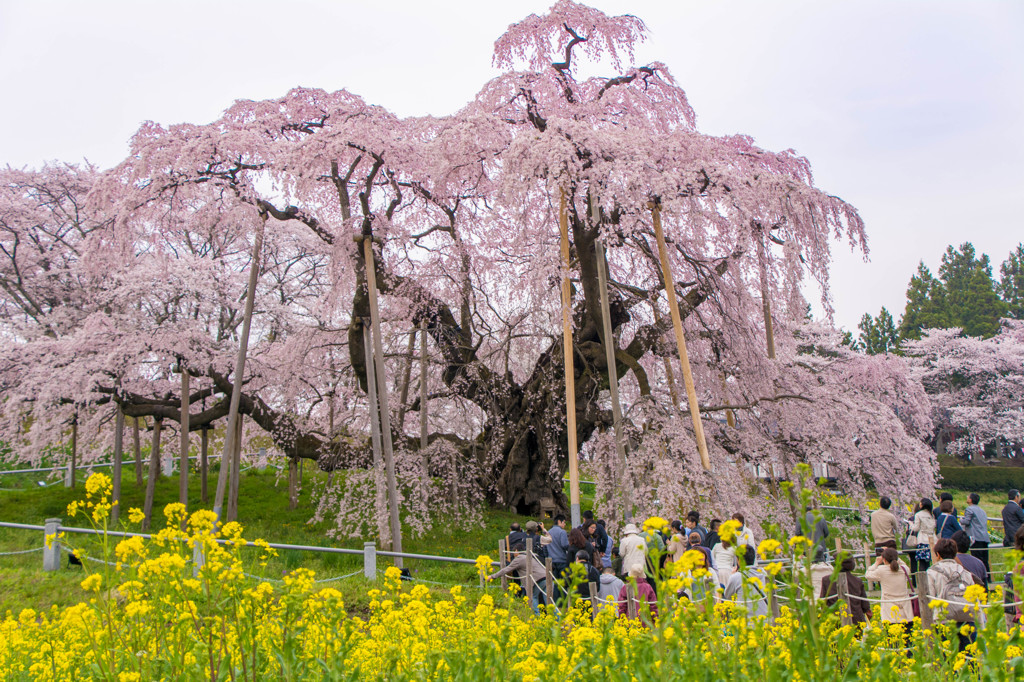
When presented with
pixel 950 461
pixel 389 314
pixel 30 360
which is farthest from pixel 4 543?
pixel 950 461

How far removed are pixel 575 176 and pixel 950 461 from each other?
30918 mm

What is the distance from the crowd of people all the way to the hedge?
73.0 ft

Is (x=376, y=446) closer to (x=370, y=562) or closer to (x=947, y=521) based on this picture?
(x=370, y=562)

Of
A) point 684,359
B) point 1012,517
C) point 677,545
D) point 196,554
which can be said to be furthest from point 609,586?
point 1012,517

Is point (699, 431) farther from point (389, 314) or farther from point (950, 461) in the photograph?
point (950, 461)

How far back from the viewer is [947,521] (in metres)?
7.79

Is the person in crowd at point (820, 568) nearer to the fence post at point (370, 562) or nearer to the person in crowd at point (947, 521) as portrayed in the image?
the person in crowd at point (947, 521)

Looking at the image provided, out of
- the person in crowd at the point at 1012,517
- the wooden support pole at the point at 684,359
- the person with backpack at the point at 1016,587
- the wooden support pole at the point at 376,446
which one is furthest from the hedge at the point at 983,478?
the person with backpack at the point at 1016,587

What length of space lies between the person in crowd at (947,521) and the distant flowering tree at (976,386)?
26.8m

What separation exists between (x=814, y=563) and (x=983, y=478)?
93.0ft

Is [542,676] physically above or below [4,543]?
above

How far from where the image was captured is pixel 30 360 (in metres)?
14.8

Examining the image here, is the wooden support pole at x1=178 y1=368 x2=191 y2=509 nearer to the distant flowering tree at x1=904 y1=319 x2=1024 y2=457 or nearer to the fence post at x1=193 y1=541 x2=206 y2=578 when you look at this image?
the fence post at x1=193 y1=541 x2=206 y2=578

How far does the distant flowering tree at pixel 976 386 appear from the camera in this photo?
32.2 m
